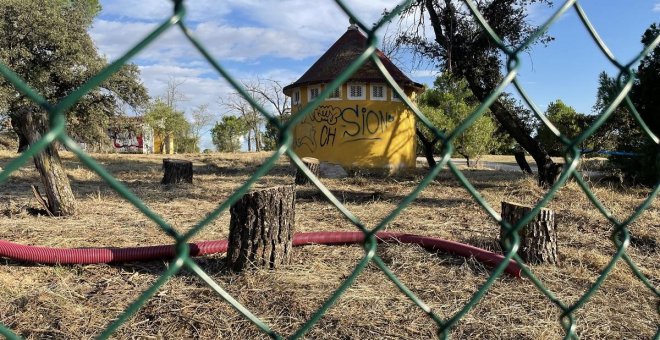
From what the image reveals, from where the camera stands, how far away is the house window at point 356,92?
11617mm

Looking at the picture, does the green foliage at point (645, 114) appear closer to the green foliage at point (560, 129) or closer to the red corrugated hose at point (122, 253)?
the green foliage at point (560, 129)

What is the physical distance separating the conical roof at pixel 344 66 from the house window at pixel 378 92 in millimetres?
207

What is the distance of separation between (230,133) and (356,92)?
24271 mm

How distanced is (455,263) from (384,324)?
1254 millimetres

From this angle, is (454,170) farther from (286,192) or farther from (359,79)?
(359,79)

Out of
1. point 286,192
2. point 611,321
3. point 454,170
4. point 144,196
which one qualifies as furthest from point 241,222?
point 144,196

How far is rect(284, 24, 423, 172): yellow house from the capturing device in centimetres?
1166

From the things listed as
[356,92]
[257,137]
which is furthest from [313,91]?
[257,137]

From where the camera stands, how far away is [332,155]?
1184 cm

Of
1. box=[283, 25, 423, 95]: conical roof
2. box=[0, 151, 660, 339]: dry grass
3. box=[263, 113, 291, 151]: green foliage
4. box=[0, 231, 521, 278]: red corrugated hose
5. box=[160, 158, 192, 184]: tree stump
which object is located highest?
box=[283, 25, 423, 95]: conical roof

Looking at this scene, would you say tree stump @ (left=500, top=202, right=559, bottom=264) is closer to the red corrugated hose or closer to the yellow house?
the red corrugated hose

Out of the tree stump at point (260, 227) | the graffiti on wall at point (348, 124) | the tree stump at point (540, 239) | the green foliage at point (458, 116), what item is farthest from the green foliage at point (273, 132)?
the green foliage at point (458, 116)

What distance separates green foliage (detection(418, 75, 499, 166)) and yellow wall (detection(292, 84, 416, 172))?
188 centimetres

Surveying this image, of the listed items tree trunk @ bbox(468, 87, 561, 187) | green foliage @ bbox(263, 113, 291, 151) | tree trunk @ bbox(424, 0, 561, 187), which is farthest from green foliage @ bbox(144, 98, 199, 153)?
tree trunk @ bbox(468, 87, 561, 187)
